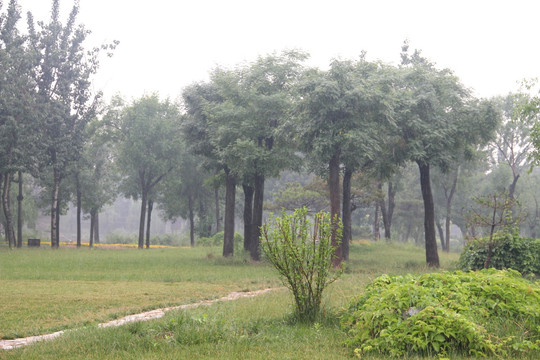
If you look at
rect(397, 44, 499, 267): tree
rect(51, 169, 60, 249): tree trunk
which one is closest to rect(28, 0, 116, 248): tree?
rect(51, 169, 60, 249): tree trunk

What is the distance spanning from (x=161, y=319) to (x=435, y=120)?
17.5 meters

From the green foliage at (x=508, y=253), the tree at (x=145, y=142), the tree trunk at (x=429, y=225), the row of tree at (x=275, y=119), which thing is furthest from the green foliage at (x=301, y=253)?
the tree at (x=145, y=142)

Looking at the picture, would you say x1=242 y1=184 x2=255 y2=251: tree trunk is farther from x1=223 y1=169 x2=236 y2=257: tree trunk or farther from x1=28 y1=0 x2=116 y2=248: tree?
x1=28 y1=0 x2=116 y2=248: tree

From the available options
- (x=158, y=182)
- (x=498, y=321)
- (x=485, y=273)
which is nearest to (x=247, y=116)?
(x=485, y=273)

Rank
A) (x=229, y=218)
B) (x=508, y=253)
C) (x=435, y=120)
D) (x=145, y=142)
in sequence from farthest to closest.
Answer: (x=145, y=142) < (x=229, y=218) < (x=435, y=120) < (x=508, y=253)

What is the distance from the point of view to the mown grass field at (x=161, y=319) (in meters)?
6.32

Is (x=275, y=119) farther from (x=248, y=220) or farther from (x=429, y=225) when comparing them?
(x=429, y=225)

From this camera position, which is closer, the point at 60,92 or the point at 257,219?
the point at 257,219

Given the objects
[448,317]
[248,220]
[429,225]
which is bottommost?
[448,317]

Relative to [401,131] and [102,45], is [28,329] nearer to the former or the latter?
[401,131]

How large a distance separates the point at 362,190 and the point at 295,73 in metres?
13.4

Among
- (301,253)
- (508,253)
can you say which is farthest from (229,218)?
(301,253)

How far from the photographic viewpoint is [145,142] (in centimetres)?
4059

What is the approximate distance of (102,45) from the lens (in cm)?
3616
